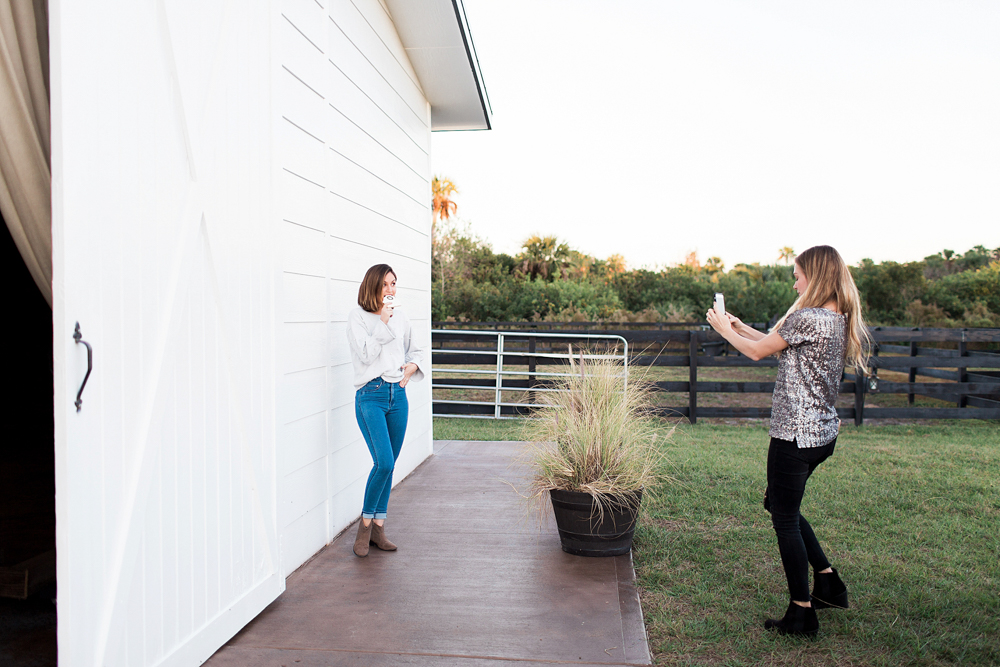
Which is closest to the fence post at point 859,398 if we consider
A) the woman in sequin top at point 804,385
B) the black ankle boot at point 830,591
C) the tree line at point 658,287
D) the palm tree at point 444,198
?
the black ankle boot at point 830,591

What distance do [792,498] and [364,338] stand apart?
2245 millimetres

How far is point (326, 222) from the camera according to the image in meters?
3.85

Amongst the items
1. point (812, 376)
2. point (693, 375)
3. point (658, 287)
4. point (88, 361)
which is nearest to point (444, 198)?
point (658, 287)

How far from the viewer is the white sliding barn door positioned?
1.78m

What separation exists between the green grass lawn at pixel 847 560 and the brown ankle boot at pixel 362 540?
4.95 ft

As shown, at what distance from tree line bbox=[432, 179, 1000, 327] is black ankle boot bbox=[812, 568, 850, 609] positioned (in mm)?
19005

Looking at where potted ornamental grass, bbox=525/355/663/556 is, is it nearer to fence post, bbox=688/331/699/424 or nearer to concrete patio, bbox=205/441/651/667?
concrete patio, bbox=205/441/651/667

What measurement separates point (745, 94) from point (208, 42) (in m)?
17.3

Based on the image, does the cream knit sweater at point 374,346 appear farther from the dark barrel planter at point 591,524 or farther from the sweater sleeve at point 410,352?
the dark barrel planter at point 591,524

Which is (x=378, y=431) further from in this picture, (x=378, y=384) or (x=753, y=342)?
(x=753, y=342)

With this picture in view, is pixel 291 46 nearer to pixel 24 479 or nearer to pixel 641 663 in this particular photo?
pixel 641 663

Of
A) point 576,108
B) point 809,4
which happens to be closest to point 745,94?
point 809,4

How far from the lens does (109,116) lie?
1.94 meters

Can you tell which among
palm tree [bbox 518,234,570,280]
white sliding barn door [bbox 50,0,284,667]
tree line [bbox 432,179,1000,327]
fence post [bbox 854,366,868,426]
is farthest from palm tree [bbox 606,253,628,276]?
white sliding barn door [bbox 50,0,284,667]
